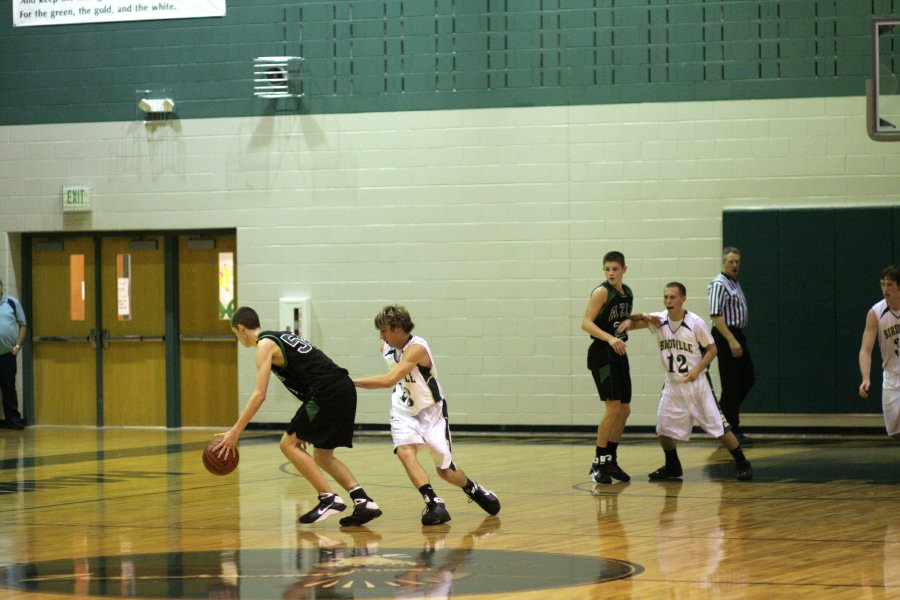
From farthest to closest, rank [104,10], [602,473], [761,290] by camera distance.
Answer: [104,10], [761,290], [602,473]

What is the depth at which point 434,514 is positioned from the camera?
886 cm

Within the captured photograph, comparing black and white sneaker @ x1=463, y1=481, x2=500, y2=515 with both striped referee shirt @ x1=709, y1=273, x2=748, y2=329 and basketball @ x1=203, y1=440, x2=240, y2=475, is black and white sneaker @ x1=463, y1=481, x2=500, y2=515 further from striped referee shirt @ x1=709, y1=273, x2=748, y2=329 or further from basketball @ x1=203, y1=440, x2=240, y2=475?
striped referee shirt @ x1=709, y1=273, x2=748, y2=329

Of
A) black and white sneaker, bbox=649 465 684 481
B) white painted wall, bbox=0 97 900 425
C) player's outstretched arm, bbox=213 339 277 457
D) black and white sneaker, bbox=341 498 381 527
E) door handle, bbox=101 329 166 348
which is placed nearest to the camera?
player's outstretched arm, bbox=213 339 277 457

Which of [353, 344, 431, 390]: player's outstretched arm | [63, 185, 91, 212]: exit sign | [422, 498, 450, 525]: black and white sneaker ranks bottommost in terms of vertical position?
[422, 498, 450, 525]: black and white sneaker

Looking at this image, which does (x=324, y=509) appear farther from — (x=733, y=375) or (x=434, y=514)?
(x=733, y=375)

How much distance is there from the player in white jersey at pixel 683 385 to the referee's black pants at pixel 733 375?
2.73 meters

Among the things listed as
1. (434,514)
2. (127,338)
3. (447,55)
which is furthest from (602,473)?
(127,338)

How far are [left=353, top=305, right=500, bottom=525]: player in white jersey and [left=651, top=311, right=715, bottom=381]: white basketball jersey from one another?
2.70 m

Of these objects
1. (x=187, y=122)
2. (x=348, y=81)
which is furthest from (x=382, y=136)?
(x=187, y=122)

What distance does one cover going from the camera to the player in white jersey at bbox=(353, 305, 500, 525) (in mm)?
9094

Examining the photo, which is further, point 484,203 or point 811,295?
point 484,203

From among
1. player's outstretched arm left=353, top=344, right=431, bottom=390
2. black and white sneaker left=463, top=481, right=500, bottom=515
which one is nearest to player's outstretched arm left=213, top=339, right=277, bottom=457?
player's outstretched arm left=353, top=344, right=431, bottom=390

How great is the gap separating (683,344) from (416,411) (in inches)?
117

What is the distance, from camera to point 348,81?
1659 centimetres
